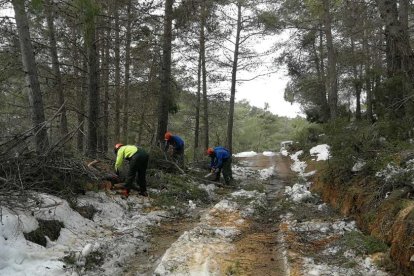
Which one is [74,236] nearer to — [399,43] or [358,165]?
[358,165]

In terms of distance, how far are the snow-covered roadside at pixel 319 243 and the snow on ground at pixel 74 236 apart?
254 centimetres

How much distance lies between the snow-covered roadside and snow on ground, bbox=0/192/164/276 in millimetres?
2544

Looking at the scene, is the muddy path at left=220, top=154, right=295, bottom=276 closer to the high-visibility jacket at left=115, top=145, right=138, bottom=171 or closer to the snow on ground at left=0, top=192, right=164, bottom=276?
the snow on ground at left=0, top=192, right=164, bottom=276

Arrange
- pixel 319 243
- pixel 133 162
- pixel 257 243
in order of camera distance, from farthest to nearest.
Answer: pixel 133 162, pixel 257 243, pixel 319 243

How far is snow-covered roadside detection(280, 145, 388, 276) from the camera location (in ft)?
17.8

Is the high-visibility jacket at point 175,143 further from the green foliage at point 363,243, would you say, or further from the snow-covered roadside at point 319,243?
the green foliage at point 363,243

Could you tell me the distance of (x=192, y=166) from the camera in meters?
14.5

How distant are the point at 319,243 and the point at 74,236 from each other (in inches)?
157

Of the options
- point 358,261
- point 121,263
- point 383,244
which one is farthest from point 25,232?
point 383,244

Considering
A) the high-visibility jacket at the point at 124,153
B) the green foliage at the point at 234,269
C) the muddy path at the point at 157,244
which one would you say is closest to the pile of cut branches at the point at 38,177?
the high-visibility jacket at the point at 124,153

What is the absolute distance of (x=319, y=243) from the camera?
260 inches

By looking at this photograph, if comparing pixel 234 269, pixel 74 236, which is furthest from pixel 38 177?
pixel 234 269

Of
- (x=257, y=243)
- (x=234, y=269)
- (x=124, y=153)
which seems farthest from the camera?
(x=124, y=153)

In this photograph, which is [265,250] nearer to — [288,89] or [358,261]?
[358,261]
